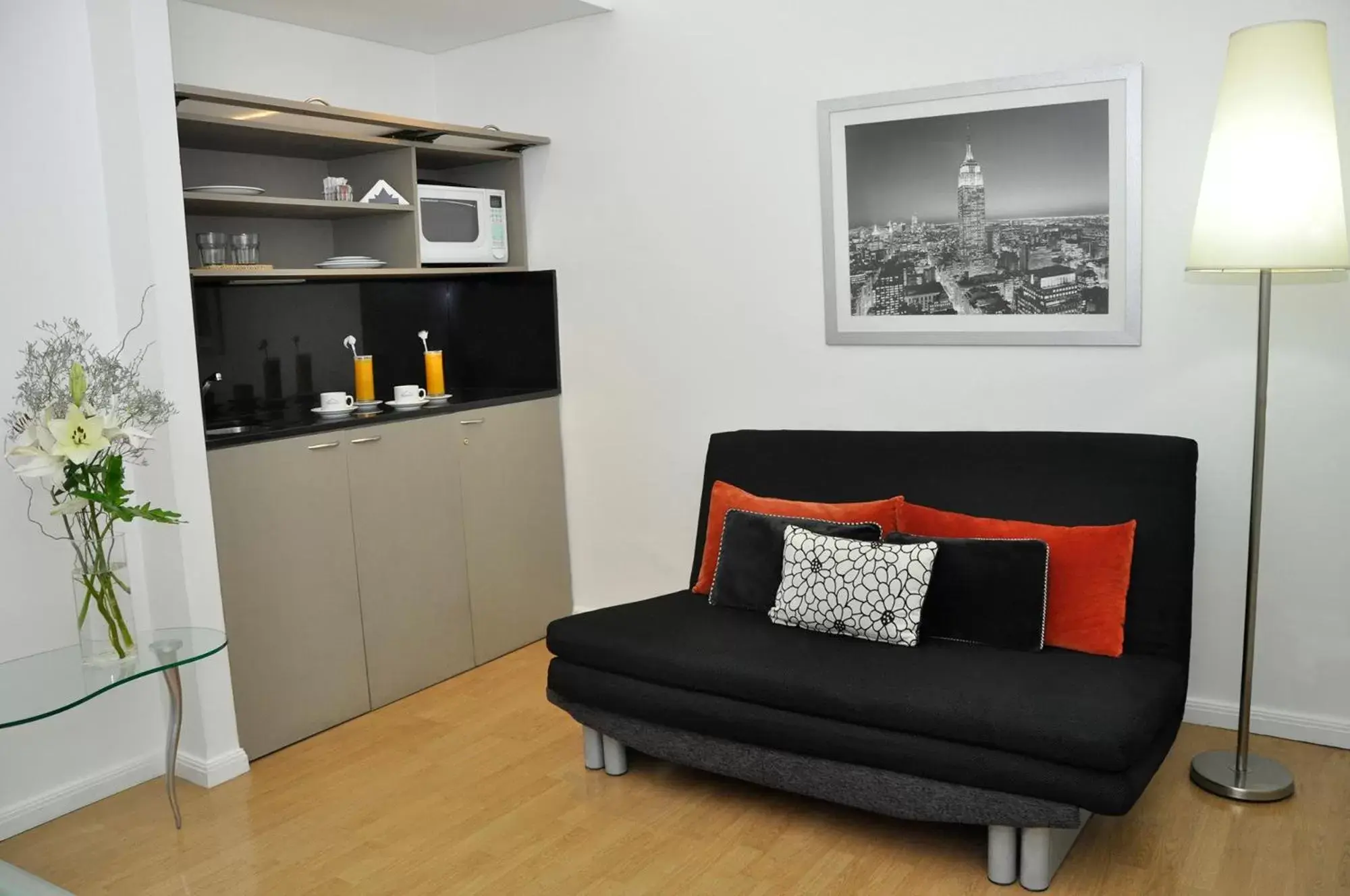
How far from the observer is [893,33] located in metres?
3.49

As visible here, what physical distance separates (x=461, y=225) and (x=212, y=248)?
967mm

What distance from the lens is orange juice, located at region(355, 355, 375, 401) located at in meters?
4.03

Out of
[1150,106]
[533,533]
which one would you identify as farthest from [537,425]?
[1150,106]

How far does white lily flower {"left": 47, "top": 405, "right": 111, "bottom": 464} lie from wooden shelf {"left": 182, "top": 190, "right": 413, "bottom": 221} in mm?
774

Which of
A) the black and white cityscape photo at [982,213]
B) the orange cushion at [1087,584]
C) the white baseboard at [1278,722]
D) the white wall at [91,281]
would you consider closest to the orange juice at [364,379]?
the white wall at [91,281]

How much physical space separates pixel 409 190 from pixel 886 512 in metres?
1.97

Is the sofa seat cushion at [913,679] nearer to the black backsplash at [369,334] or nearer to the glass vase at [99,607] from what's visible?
the glass vase at [99,607]

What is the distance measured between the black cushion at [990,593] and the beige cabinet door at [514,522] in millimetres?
1761

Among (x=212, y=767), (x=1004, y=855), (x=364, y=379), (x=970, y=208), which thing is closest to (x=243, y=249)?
(x=364, y=379)

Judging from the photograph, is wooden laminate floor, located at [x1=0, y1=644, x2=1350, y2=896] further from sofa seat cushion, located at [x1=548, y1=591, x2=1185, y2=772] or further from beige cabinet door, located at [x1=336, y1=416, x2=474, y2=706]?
beige cabinet door, located at [x1=336, y1=416, x2=474, y2=706]

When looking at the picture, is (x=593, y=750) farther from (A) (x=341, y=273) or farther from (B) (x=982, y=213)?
(B) (x=982, y=213)

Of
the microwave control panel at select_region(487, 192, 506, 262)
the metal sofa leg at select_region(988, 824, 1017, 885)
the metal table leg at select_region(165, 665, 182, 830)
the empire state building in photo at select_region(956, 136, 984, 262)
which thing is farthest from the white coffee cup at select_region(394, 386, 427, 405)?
the metal sofa leg at select_region(988, 824, 1017, 885)

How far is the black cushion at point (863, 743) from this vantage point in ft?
7.75

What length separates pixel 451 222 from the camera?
4125mm
